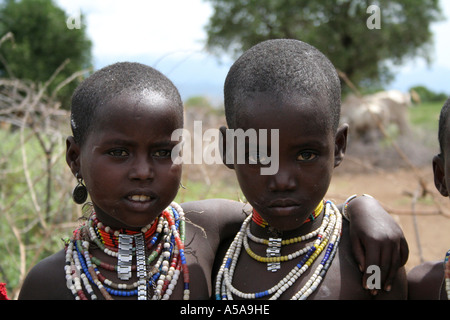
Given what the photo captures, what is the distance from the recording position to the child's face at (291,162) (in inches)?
60.4

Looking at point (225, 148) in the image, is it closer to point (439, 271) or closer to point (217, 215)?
point (217, 215)

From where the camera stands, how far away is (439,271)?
1658 millimetres

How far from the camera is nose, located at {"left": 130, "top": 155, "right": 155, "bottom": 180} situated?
164cm

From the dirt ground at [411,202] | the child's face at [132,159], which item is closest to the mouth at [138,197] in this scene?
the child's face at [132,159]

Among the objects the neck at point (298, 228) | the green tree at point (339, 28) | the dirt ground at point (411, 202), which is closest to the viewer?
the neck at point (298, 228)

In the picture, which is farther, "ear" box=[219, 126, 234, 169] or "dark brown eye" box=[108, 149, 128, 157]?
"ear" box=[219, 126, 234, 169]

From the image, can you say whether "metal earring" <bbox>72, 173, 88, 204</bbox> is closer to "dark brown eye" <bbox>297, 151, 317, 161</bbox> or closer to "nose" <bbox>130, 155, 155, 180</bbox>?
"nose" <bbox>130, 155, 155, 180</bbox>

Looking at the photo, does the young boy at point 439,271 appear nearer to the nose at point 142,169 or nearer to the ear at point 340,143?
the ear at point 340,143

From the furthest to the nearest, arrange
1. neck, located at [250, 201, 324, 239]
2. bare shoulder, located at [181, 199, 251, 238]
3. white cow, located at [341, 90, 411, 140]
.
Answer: white cow, located at [341, 90, 411, 140]
bare shoulder, located at [181, 199, 251, 238]
neck, located at [250, 201, 324, 239]

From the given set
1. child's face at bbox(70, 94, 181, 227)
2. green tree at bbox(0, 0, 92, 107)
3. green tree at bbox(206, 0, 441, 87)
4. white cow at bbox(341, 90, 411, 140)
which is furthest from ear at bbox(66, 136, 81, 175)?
green tree at bbox(0, 0, 92, 107)

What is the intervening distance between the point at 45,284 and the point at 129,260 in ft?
1.01

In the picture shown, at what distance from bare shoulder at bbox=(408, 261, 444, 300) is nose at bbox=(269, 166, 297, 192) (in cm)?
57

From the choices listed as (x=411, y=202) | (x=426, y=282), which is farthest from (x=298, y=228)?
(x=411, y=202)

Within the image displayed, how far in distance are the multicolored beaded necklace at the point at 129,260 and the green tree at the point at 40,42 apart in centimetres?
1441
